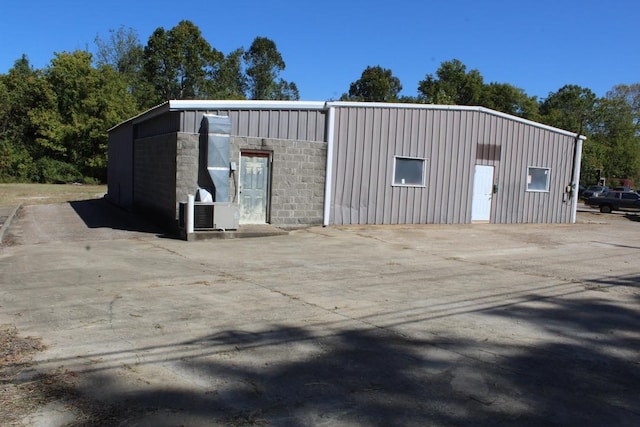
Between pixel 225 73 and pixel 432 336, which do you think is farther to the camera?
pixel 225 73

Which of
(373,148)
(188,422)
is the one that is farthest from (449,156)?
(188,422)

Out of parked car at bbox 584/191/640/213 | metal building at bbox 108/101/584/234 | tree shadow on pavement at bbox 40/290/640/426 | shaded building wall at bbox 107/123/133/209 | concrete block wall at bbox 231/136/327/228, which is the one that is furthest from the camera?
parked car at bbox 584/191/640/213

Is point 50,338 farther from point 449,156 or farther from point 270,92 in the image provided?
point 270,92

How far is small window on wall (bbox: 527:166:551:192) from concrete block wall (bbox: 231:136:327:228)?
836cm

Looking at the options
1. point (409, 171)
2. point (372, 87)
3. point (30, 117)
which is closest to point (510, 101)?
point (372, 87)

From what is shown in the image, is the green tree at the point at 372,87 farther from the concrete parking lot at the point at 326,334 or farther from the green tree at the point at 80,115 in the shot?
the concrete parking lot at the point at 326,334

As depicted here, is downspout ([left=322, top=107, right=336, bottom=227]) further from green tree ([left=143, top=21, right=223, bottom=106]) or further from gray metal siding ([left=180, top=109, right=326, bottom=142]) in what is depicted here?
green tree ([left=143, top=21, right=223, bottom=106])

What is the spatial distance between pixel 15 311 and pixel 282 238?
739 centimetres

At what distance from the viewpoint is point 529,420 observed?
11.6 ft

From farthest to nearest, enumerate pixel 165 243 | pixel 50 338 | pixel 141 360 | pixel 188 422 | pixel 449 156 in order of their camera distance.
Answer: pixel 449 156 → pixel 165 243 → pixel 50 338 → pixel 141 360 → pixel 188 422

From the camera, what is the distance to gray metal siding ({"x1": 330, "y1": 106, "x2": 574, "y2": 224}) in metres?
15.5

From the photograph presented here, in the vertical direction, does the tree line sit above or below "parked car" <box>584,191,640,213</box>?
above

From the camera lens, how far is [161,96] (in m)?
54.1

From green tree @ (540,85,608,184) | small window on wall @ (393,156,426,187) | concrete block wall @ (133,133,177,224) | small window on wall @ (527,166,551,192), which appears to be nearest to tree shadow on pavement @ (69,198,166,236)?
concrete block wall @ (133,133,177,224)
